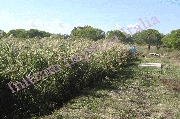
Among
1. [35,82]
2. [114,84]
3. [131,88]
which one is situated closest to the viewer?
[35,82]

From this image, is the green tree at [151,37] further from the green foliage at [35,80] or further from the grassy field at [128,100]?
the green foliage at [35,80]

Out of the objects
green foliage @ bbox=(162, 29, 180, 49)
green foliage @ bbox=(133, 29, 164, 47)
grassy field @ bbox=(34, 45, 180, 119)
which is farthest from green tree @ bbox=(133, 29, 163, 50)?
grassy field @ bbox=(34, 45, 180, 119)

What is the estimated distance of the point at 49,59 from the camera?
173 inches

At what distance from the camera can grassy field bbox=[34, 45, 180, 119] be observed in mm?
3750

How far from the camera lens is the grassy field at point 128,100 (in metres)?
3.75

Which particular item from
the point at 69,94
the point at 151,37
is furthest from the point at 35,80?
the point at 151,37

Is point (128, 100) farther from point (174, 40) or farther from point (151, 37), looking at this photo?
point (151, 37)

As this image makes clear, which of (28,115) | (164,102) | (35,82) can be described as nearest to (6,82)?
(35,82)

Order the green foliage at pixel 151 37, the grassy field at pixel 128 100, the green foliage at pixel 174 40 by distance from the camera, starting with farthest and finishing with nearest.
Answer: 1. the green foliage at pixel 151 37
2. the green foliage at pixel 174 40
3. the grassy field at pixel 128 100

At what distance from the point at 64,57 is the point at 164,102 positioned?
2.92 meters

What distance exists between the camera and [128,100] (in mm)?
4484

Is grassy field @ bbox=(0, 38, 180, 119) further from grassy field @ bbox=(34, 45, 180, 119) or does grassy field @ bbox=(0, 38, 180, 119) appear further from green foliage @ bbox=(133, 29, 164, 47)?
green foliage @ bbox=(133, 29, 164, 47)

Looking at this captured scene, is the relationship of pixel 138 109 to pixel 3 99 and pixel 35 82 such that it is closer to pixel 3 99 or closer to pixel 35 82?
pixel 35 82

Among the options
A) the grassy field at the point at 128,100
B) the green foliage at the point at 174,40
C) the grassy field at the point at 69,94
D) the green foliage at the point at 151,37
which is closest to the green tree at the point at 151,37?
the green foliage at the point at 151,37
